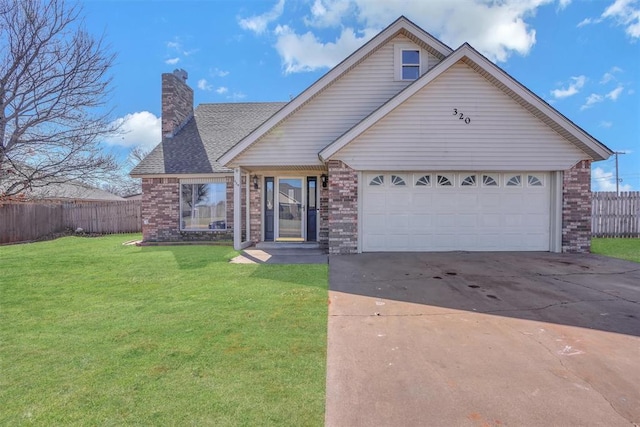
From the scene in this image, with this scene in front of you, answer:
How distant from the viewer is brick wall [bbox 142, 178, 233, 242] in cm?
1305

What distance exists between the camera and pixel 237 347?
3.59 m

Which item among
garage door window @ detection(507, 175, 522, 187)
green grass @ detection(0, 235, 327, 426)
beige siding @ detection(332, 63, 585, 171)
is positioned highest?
beige siding @ detection(332, 63, 585, 171)

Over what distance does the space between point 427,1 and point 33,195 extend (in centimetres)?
1732

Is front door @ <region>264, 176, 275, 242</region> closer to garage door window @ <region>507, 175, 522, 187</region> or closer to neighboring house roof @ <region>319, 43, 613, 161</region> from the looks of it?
neighboring house roof @ <region>319, 43, 613, 161</region>

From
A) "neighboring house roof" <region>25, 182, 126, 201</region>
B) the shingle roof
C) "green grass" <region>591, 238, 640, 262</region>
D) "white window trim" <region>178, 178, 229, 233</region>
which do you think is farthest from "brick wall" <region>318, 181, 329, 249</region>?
"neighboring house roof" <region>25, 182, 126, 201</region>

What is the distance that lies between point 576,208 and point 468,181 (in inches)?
125

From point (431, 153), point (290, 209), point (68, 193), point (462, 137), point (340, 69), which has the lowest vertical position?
point (290, 209)

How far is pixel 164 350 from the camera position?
139 inches

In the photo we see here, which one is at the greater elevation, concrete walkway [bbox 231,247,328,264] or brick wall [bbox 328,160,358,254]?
brick wall [bbox 328,160,358,254]

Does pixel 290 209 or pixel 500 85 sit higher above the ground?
pixel 500 85

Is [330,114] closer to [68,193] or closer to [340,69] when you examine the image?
[340,69]

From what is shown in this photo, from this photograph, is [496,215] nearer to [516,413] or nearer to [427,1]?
[427,1]

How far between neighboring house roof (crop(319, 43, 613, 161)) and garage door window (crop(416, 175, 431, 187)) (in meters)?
2.13

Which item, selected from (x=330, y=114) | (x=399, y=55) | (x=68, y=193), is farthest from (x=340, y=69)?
(x=68, y=193)
